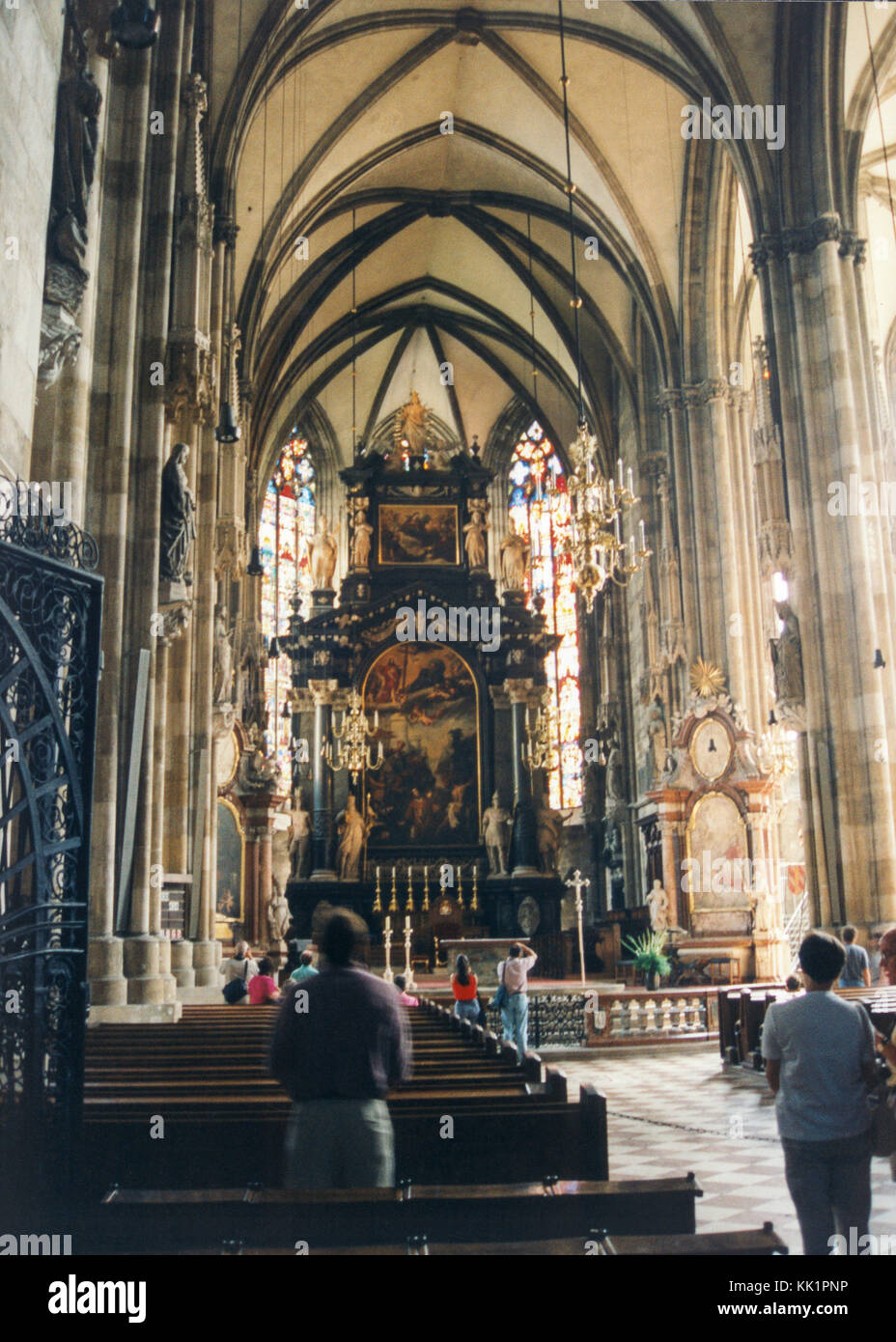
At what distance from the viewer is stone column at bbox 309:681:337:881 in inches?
1090

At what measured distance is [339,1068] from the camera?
4230 millimetres

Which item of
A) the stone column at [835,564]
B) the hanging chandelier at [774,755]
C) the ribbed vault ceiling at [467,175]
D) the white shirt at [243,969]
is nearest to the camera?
the white shirt at [243,969]

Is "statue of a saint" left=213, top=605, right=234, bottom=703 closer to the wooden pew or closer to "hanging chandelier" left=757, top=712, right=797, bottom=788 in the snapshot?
"hanging chandelier" left=757, top=712, right=797, bottom=788

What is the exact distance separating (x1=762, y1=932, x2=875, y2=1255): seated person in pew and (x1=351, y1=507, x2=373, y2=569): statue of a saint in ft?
88.4

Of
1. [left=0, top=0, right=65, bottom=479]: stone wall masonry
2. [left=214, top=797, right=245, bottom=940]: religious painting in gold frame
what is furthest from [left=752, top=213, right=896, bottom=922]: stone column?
[left=0, top=0, right=65, bottom=479]: stone wall masonry

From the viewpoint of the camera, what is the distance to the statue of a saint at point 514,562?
29922 millimetres

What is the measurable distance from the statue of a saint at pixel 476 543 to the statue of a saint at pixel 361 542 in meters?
2.44

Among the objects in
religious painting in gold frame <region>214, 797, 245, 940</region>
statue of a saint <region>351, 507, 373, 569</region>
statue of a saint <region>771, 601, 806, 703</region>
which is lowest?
religious painting in gold frame <region>214, 797, 245, 940</region>

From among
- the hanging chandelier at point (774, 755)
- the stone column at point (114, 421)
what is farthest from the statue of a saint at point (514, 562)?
the stone column at point (114, 421)

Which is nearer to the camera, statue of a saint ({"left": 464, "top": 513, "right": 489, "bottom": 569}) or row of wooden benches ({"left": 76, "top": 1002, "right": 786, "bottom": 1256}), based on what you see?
row of wooden benches ({"left": 76, "top": 1002, "right": 786, "bottom": 1256})

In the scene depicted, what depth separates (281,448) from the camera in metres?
33.0

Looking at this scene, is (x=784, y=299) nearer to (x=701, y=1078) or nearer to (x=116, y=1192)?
(x=701, y=1078)

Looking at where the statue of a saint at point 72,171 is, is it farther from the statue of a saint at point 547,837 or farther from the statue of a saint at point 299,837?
the statue of a saint at point 547,837

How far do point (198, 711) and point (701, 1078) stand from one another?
839 centimetres
